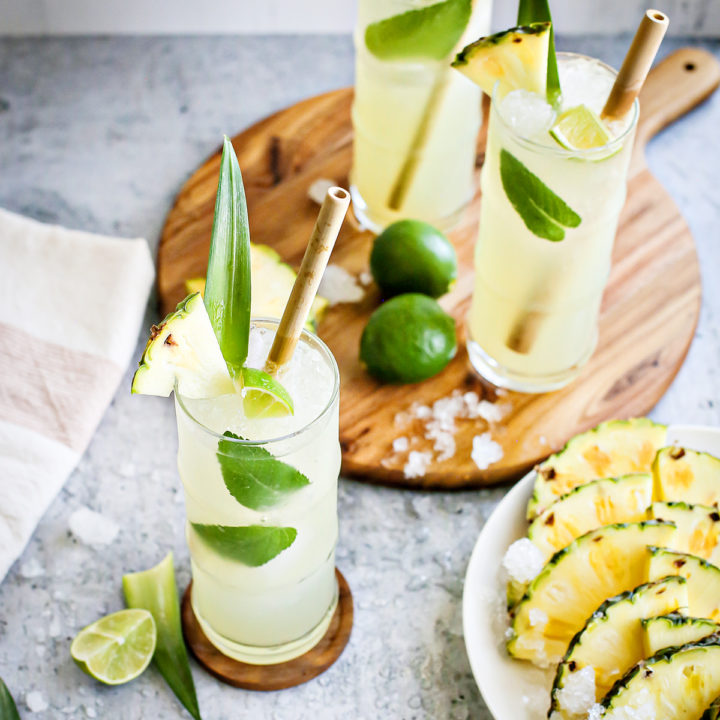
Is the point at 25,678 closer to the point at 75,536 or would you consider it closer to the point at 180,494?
the point at 75,536

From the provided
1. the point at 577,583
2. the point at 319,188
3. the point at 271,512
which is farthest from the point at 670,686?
the point at 319,188

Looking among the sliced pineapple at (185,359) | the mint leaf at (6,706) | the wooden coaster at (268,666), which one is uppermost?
the sliced pineapple at (185,359)

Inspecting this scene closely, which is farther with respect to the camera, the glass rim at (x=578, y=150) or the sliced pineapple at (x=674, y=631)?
the glass rim at (x=578, y=150)

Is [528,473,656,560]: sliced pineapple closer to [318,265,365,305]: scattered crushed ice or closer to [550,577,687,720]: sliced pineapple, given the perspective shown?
[550,577,687,720]: sliced pineapple

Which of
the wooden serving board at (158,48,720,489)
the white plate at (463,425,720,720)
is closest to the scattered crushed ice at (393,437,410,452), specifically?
the wooden serving board at (158,48,720,489)

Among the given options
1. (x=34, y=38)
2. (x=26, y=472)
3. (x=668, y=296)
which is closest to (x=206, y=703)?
(x=26, y=472)

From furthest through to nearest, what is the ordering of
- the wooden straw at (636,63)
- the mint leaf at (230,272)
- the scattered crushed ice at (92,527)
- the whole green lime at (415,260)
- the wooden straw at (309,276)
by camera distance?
the whole green lime at (415,260), the scattered crushed ice at (92,527), the wooden straw at (636,63), the mint leaf at (230,272), the wooden straw at (309,276)

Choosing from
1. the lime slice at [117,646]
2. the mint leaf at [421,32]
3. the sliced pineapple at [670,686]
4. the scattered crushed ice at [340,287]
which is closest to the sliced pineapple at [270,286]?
the scattered crushed ice at [340,287]

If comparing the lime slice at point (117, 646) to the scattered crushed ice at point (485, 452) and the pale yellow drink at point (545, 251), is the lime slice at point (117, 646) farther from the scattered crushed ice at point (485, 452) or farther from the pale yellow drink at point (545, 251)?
the pale yellow drink at point (545, 251)
